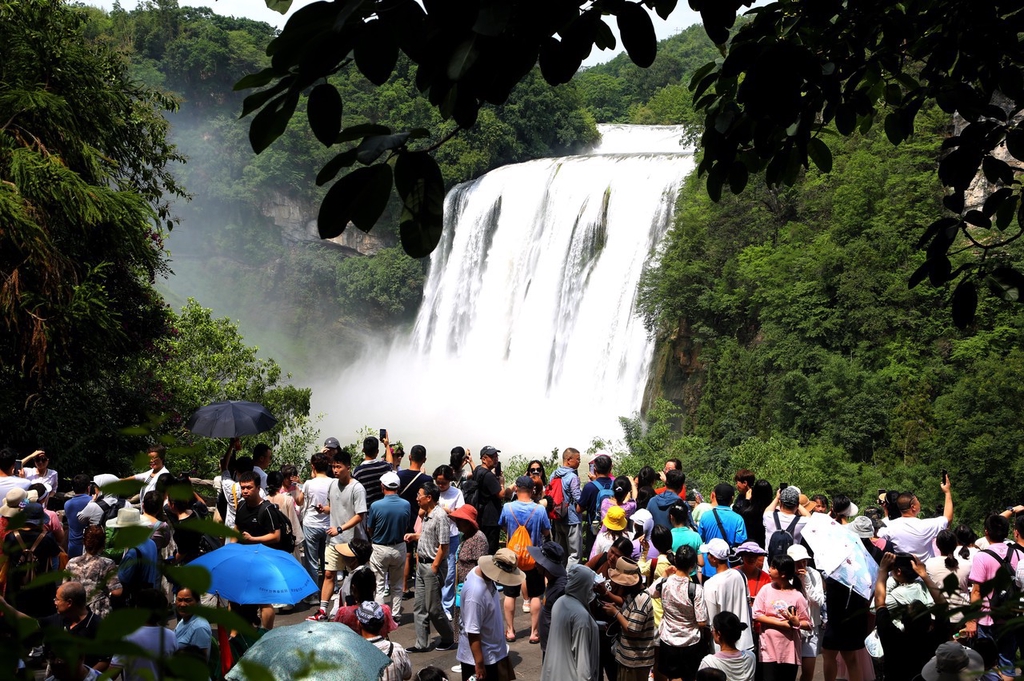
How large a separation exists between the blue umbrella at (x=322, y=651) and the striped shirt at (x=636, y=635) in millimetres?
1979

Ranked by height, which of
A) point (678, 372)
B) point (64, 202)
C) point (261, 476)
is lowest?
point (678, 372)

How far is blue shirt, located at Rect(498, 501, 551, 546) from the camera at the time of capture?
817 cm

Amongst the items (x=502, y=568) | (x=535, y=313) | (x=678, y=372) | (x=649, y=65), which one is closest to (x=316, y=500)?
(x=502, y=568)

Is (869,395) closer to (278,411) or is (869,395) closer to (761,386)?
(761,386)

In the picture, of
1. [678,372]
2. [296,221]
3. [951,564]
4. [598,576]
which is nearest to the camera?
[598,576]

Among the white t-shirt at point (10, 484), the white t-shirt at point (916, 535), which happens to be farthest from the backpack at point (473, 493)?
the white t-shirt at point (10, 484)

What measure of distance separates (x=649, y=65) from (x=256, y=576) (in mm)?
4181

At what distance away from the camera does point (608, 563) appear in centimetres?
617

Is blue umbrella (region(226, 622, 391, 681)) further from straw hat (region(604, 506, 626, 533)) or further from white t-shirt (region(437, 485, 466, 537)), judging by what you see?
white t-shirt (region(437, 485, 466, 537))

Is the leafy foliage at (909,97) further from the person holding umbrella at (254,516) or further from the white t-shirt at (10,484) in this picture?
the white t-shirt at (10,484)

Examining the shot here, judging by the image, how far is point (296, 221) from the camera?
4481 centimetres

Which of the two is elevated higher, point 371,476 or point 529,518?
point 529,518

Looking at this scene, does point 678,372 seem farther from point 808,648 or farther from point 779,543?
point 808,648

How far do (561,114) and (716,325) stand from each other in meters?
22.1
